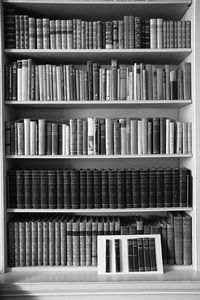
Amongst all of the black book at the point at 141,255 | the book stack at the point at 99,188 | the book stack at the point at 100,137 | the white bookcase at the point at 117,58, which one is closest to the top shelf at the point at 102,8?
the white bookcase at the point at 117,58

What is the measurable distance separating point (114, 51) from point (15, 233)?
1.38 metres

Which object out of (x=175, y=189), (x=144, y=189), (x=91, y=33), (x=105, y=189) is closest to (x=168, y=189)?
(x=175, y=189)

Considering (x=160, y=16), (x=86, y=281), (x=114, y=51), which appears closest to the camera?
(x=86, y=281)

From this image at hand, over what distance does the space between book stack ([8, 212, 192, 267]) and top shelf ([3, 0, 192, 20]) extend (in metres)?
1.41

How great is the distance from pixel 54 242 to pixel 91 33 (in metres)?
1.42

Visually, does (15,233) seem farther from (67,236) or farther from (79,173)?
(79,173)

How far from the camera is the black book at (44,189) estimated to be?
226 centimetres

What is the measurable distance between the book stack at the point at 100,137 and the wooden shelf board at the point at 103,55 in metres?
0.44

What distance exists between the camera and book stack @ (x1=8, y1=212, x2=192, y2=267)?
2.27 metres

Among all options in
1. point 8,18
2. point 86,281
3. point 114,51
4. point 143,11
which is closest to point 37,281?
point 86,281

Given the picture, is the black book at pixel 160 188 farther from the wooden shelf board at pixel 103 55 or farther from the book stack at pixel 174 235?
the wooden shelf board at pixel 103 55

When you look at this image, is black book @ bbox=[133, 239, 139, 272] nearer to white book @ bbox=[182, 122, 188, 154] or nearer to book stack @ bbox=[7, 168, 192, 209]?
book stack @ bbox=[7, 168, 192, 209]

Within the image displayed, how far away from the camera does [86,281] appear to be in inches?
81.6

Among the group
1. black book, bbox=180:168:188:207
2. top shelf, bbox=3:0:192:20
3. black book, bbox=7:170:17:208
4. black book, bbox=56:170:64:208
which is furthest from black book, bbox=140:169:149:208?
top shelf, bbox=3:0:192:20
